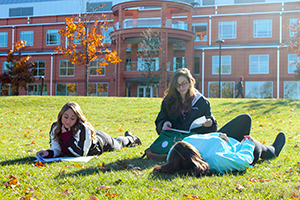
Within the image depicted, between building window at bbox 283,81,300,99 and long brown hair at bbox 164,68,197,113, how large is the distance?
28740 mm

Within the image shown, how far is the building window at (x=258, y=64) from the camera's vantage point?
31625 millimetres

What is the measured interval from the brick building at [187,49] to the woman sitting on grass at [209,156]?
2310 cm

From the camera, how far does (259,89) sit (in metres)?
31.5

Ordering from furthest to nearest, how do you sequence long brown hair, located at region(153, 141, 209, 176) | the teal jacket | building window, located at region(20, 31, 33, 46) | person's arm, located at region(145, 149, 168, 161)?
1. building window, located at region(20, 31, 33, 46)
2. person's arm, located at region(145, 149, 168, 161)
3. the teal jacket
4. long brown hair, located at region(153, 141, 209, 176)

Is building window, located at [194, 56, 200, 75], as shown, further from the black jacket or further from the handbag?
the handbag

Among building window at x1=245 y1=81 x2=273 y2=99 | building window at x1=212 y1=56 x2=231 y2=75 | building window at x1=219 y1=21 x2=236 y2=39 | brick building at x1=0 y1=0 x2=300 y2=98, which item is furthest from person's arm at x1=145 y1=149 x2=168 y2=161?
building window at x1=219 y1=21 x2=236 y2=39

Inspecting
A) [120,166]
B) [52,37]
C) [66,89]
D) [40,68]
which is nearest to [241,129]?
[120,166]

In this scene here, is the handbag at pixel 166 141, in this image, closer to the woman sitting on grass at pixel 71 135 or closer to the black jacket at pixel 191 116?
the black jacket at pixel 191 116

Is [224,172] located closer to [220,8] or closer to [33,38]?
[220,8]

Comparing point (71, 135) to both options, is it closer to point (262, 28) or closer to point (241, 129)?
point (241, 129)

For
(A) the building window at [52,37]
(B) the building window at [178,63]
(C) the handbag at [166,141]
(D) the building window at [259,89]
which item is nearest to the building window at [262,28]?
(D) the building window at [259,89]

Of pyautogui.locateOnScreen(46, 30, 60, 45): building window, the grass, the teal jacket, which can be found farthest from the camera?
pyautogui.locateOnScreen(46, 30, 60, 45): building window

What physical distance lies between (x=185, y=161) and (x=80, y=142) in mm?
2121

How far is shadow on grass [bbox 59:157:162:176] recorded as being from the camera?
4148 millimetres
